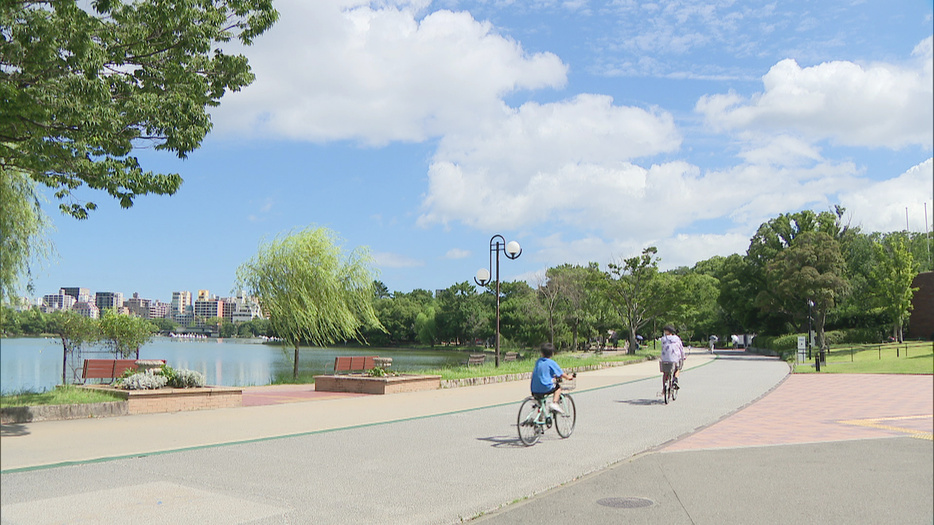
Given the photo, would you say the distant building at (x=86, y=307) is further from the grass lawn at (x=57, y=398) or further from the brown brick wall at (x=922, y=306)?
the brown brick wall at (x=922, y=306)

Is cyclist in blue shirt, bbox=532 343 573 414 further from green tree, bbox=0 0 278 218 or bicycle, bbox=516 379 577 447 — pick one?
green tree, bbox=0 0 278 218

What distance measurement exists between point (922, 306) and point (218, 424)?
59.7 m

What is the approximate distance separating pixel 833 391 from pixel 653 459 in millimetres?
12878

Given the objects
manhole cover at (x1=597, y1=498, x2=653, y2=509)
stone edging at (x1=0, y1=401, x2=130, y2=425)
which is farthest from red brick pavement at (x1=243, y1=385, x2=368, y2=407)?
manhole cover at (x1=597, y1=498, x2=653, y2=509)

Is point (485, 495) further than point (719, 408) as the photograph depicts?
No

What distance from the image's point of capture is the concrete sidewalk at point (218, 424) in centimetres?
895

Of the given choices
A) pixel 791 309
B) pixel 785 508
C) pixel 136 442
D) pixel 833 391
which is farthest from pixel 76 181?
pixel 791 309

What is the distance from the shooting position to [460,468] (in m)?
8.41

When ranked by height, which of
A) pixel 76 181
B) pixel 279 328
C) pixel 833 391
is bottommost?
pixel 833 391

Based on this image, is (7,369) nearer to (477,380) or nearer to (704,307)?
(477,380)

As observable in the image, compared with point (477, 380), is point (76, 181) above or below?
above

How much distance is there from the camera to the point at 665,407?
15469mm

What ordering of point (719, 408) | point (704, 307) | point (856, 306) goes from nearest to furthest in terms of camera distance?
point (719, 408) → point (856, 306) → point (704, 307)

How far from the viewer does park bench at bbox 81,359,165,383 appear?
675 inches
